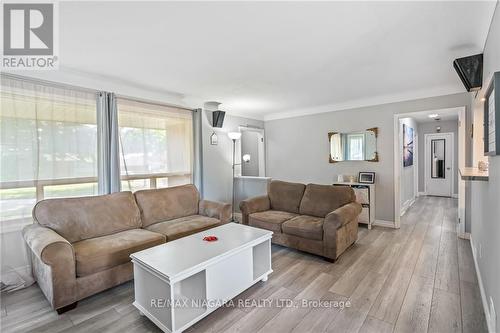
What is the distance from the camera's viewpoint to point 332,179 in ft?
16.2

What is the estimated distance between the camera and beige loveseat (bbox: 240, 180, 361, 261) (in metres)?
2.90

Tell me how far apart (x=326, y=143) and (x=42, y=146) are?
4.54 meters

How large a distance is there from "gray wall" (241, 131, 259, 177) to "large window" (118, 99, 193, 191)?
2.47 meters

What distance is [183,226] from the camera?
3029 millimetres

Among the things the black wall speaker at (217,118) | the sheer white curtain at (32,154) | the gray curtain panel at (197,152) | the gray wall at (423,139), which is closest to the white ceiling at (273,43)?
the sheer white curtain at (32,154)

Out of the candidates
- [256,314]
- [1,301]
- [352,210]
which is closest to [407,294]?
[352,210]

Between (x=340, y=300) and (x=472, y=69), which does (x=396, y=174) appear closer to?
(x=472, y=69)

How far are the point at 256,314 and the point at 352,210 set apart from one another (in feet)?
6.21

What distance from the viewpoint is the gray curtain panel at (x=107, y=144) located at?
10.1 ft

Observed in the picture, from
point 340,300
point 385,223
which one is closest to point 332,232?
point 340,300

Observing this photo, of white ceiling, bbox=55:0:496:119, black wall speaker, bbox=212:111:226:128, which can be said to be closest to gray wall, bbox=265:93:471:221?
white ceiling, bbox=55:0:496:119

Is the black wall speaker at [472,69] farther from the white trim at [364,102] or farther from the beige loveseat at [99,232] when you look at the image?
the beige loveseat at [99,232]

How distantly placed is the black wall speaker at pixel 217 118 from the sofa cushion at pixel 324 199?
2091 millimetres

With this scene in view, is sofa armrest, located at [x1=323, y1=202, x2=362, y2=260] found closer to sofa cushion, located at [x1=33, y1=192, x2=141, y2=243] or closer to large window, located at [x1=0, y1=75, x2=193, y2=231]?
sofa cushion, located at [x1=33, y1=192, x2=141, y2=243]
